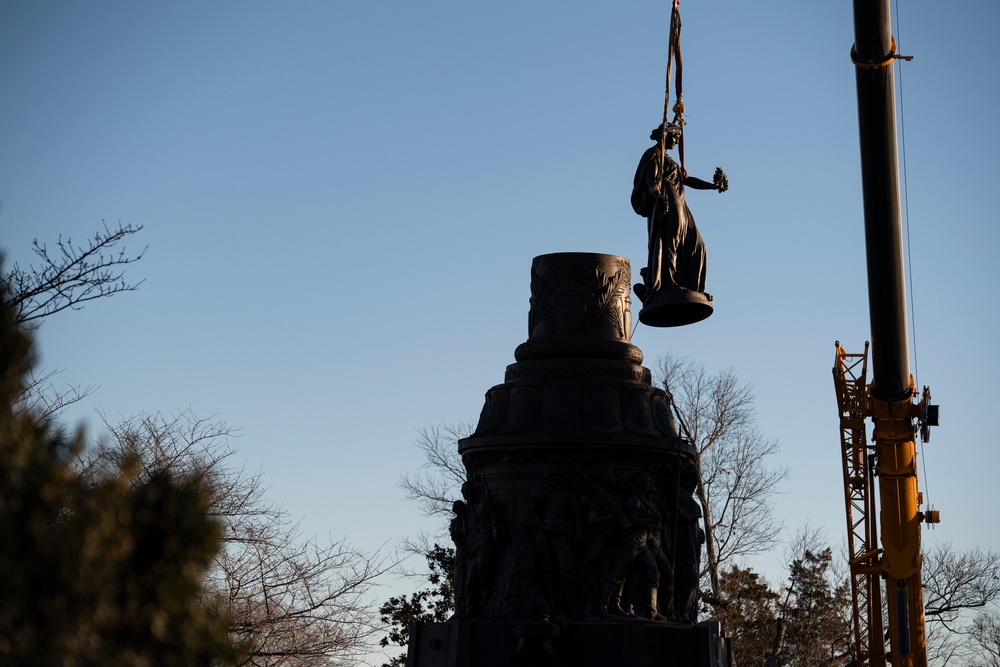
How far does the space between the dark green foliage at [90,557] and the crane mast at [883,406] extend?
54.2 ft

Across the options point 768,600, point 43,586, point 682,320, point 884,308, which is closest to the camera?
point 43,586

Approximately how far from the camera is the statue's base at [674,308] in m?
17.4

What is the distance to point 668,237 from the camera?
1783 cm

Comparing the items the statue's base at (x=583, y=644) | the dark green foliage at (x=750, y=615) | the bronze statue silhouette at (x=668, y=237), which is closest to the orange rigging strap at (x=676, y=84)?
the bronze statue silhouette at (x=668, y=237)

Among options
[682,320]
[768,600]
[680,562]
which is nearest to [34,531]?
[680,562]

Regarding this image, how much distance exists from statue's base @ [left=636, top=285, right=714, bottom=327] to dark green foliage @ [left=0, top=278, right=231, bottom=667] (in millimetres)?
11448

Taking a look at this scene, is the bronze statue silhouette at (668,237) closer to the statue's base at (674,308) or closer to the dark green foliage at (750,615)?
the statue's base at (674,308)

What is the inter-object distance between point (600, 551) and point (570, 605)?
2.24 feet

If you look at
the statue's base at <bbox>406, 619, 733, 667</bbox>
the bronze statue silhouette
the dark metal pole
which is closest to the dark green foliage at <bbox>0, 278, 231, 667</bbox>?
the statue's base at <bbox>406, 619, 733, 667</bbox>

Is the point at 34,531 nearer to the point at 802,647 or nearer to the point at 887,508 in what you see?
the point at 887,508

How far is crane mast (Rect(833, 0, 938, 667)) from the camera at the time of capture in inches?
824

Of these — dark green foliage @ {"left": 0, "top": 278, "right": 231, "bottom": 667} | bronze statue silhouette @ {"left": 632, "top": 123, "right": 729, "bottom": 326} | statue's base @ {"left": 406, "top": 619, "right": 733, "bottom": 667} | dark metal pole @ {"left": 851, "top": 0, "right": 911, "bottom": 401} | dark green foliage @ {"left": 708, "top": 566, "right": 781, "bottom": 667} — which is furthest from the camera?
dark green foliage @ {"left": 708, "top": 566, "right": 781, "bottom": 667}

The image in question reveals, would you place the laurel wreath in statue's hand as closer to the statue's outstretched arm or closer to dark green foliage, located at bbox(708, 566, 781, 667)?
the statue's outstretched arm

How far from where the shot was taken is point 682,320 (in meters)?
17.9
